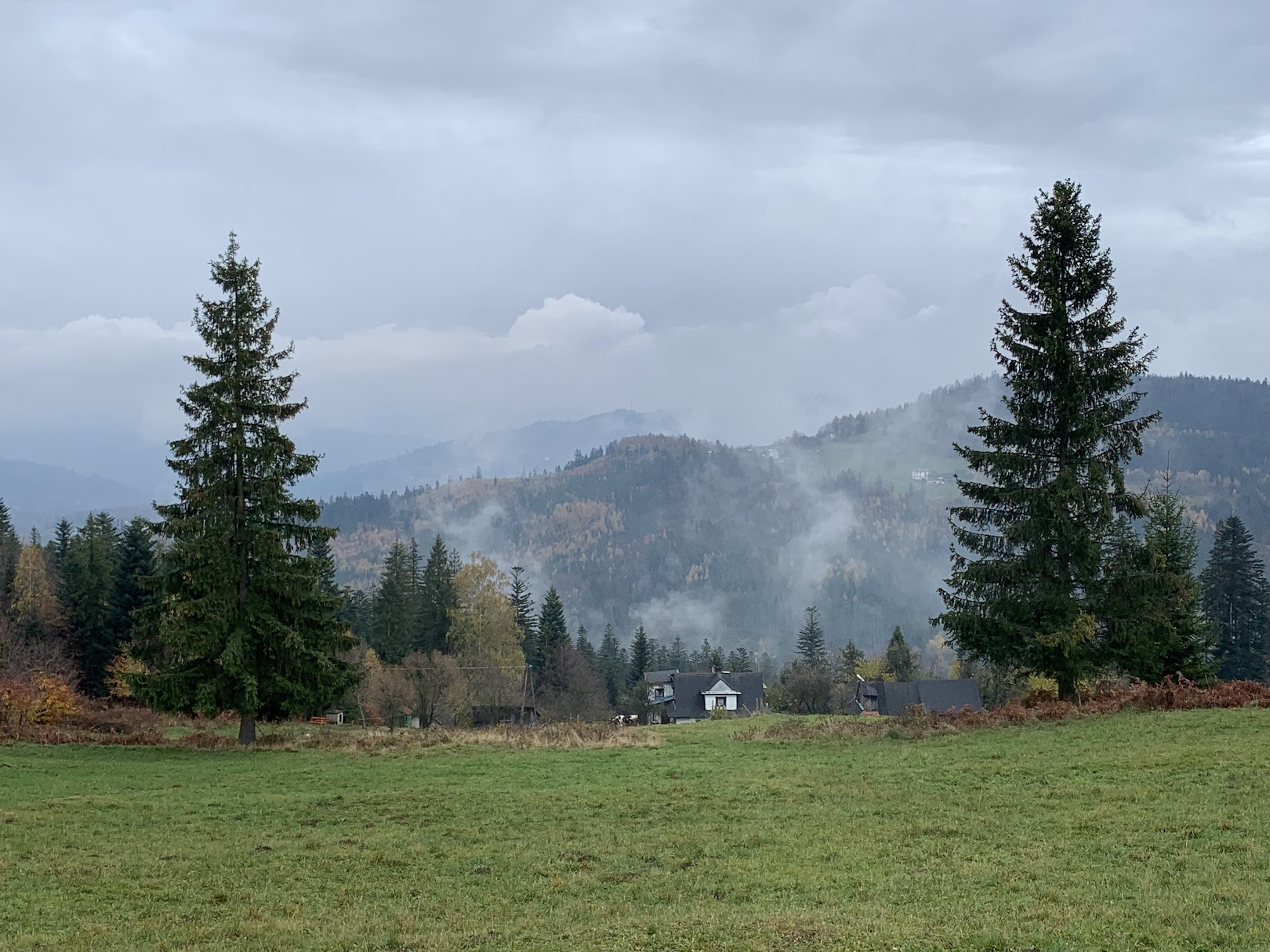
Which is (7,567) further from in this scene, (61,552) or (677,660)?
(677,660)

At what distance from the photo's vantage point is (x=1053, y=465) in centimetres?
2712

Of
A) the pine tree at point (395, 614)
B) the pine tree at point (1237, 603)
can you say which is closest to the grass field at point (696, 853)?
the pine tree at point (1237, 603)

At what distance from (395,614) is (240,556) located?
52.9 m

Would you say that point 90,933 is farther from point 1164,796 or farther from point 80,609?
point 80,609

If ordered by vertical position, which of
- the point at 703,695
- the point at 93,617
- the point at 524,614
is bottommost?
the point at 703,695

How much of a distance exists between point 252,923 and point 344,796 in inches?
357

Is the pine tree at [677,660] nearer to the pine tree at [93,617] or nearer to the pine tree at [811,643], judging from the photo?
the pine tree at [811,643]

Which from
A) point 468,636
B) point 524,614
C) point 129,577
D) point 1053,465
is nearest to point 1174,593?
point 1053,465

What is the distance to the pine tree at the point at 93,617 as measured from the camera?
58.1 metres

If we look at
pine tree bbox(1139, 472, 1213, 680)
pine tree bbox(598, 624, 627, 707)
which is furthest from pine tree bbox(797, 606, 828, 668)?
pine tree bbox(1139, 472, 1213, 680)

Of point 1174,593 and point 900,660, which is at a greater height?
point 1174,593

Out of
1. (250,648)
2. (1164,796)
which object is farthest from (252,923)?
(250,648)

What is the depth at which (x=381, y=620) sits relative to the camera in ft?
273

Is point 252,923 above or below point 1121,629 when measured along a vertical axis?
below
